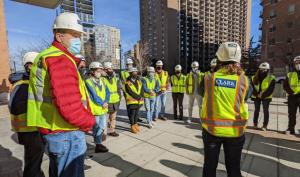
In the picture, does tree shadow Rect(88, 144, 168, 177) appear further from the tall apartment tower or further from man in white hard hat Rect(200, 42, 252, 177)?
the tall apartment tower

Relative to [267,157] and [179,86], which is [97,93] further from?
[267,157]

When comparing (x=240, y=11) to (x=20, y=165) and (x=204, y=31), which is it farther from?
(x=20, y=165)

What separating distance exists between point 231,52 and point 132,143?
342 cm

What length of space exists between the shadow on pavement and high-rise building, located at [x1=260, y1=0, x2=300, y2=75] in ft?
140

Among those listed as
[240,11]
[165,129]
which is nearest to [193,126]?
[165,129]

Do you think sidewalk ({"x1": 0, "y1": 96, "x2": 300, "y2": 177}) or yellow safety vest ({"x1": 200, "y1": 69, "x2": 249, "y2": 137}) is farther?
sidewalk ({"x1": 0, "y1": 96, "x2": 300, "y2": 177})

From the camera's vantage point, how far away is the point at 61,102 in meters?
1.49

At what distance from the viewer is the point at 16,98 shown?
8.39 feet

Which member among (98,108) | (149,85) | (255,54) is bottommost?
(98,108)

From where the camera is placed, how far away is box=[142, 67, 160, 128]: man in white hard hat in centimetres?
601

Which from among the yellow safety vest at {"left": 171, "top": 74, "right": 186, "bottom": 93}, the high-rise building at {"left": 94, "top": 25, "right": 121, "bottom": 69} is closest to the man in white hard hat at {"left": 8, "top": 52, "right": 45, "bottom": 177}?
the yellow safety vest at {"left": 171, "top": 74, "right": 186, "bottom": 93}

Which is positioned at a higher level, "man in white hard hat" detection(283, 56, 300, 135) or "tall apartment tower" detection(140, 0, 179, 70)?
"tall apartment tower" detection(140, 0, 179, 70)

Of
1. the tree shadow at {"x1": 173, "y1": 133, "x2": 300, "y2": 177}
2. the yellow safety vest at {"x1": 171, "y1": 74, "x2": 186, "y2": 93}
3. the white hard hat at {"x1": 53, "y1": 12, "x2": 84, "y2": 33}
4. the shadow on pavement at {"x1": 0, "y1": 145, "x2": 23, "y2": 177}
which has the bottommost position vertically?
the tree shadow at {"x1": 173, "y1": 133, "x2": 300, "y2": 177}

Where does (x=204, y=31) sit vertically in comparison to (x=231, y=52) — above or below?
above
